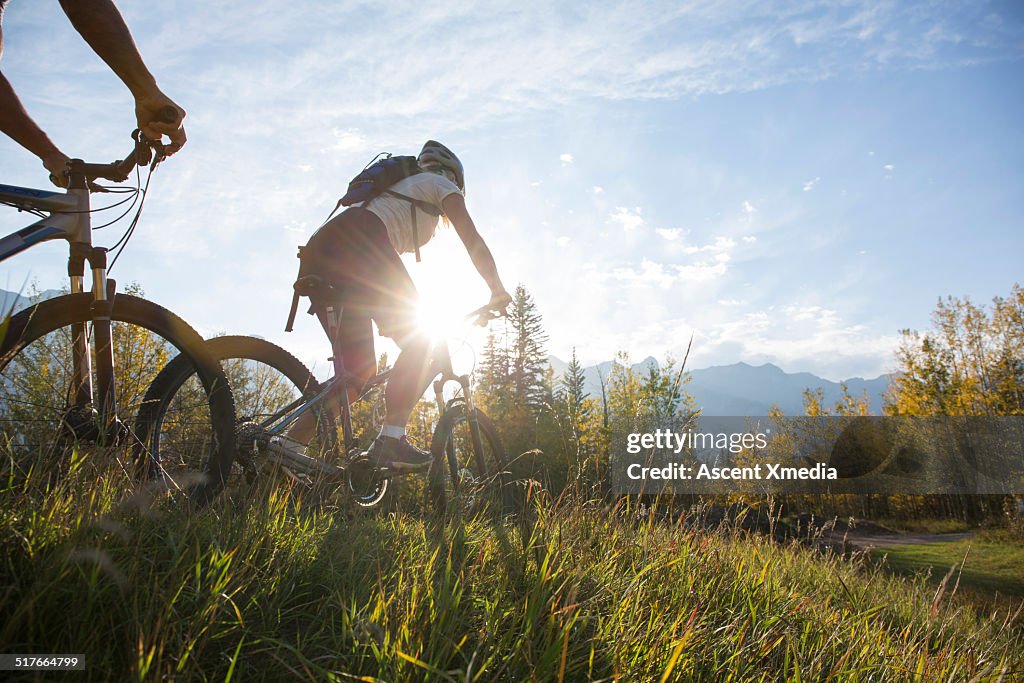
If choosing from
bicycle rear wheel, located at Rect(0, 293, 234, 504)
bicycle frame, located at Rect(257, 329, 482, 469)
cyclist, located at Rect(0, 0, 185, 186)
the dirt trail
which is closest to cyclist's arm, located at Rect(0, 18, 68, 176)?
cyclist, located at Rect(0, 0, 185, 186)

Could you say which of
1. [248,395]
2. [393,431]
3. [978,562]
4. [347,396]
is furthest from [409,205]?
[978,562]

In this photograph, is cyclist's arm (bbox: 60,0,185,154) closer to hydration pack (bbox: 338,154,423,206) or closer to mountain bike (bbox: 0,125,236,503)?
mountain bike (bbox: 0,125,236,503)

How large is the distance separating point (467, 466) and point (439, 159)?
2260 millimetres

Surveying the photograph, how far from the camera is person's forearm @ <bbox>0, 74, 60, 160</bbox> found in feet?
7.24

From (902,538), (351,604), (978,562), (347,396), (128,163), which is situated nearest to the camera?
(351,604)

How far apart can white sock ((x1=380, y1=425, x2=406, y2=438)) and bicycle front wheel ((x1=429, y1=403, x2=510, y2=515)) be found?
30 centimetres

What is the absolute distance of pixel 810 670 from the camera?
1.76m

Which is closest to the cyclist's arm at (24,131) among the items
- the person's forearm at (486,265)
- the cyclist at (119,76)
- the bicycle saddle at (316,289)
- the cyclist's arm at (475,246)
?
the cyclist at (119,76)

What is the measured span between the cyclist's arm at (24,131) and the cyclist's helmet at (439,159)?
6.75ft

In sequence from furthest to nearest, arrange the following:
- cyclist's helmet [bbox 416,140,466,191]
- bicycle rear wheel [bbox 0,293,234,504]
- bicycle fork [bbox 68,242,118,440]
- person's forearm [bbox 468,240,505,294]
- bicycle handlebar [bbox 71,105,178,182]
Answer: cyclist's helmet [bbox 416,140,466,191], person's forearm [bbox 468,240,505,294], bicycle handlebar [bbox 71,105,178,182], bicycle fork [bbox 68,242,118,440], bicycle rear wheel [bbox 0,293,234,504]

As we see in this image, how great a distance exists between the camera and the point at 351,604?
1585mm

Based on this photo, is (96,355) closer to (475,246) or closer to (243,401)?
(243,401)

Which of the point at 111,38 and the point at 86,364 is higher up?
the point at 111,38

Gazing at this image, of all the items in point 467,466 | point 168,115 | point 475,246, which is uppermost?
point 168,115
